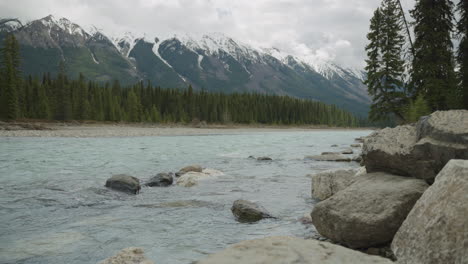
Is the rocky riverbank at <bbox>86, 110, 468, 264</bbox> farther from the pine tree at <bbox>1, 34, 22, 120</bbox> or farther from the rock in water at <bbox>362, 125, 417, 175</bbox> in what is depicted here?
the pine tree at <bbox>1, 34, 22, 120</bbox>

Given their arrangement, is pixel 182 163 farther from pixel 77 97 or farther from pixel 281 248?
pixel 77 97

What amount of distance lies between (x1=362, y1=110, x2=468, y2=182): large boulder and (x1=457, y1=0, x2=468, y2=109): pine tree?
64.4 feet

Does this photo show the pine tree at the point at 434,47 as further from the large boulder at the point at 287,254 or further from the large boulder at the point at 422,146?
the large boulder at the point at 287,254

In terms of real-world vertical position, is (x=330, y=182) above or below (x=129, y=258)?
above

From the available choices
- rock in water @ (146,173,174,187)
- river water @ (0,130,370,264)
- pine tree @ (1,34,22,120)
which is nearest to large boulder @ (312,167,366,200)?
river water @ (0,130,370,264)

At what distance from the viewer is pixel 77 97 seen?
7762 cm

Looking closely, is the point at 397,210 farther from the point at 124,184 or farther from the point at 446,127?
the point at 124,184

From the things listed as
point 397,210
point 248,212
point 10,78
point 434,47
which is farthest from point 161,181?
point 10,78

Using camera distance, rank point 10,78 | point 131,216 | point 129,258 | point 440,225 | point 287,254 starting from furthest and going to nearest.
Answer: point 10,78
point 131,216
point 129,258
point 440,225
point 287,254

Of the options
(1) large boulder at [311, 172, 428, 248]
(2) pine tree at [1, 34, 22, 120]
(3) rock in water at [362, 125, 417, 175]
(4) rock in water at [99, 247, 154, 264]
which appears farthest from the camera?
(2) pine tree at [1, 34, 22, 120]

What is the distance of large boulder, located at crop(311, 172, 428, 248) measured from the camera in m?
5.44

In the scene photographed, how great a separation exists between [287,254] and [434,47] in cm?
2441

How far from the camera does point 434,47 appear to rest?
22984 millimetres

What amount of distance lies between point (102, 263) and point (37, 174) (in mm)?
11754
